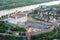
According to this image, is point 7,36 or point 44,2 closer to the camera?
point 7,36

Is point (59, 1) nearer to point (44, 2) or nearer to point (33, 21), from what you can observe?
point (44, 2)

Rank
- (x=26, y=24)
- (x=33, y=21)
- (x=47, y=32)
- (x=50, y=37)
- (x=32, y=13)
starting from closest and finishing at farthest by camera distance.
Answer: (x=50, y=37) → (x=47, y=32) → (x=26, y=24) → (x=33, y=21) → (x=32, y=13)

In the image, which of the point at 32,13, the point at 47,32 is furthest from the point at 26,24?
the point at 32,13

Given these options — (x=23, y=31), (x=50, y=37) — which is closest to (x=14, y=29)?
(x=23, y=31)

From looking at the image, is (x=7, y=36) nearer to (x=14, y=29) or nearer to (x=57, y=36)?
(x=14, y=29)

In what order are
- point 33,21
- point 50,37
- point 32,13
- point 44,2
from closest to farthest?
point 50,37 → point 33,21 → point 32,13 → point 44,2

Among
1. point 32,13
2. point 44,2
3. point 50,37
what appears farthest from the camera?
point 44,2

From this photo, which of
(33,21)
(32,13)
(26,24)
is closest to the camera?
(26,24)

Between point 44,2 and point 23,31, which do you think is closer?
point 23,31
